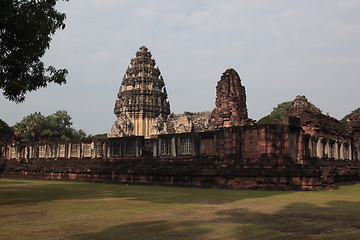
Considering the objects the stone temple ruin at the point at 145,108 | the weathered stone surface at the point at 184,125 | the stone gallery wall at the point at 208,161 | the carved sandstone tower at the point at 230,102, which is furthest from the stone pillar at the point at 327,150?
the stone temple ruin at the point at 145,108

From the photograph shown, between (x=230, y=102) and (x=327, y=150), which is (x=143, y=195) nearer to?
(x=230, y=102)

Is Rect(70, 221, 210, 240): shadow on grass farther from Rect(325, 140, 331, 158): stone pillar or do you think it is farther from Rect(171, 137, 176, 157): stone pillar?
Rect(325, 140, 331, 158): stone pillar

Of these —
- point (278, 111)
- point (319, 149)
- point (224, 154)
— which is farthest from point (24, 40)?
point (278, 111)

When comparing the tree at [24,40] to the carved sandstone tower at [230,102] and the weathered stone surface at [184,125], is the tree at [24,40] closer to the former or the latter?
the carved sandstone tower at [230,102]

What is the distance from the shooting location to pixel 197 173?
18.0m

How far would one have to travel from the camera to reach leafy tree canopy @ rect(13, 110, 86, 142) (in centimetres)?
7544

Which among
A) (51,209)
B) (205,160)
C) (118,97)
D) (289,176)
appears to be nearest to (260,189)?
(289,176)

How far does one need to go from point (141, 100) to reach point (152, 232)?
62.6 meters

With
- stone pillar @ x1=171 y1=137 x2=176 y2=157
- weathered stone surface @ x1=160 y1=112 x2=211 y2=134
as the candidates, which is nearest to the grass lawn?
stone pillar @ x1=171 y1=137 x2=176 y2=157

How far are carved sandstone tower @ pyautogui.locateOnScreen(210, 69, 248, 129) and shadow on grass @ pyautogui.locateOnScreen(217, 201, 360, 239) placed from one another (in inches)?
510

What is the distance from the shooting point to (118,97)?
2881 inches

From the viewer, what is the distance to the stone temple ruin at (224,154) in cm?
1636

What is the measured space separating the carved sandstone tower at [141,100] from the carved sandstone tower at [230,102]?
43.4 metres

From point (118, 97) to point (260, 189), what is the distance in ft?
199
